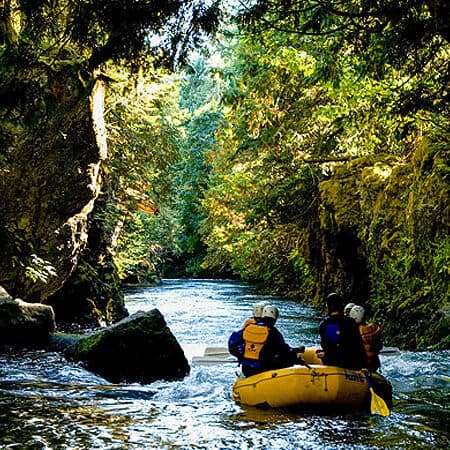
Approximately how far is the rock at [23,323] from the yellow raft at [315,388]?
5138mm

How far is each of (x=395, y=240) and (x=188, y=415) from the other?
862cm

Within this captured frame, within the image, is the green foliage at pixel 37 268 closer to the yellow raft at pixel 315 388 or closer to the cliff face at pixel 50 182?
the cliff face at pixel 50 182

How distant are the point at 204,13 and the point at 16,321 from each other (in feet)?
23.5

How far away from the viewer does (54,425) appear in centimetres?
591

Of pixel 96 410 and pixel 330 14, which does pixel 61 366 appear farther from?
pixel 330 14

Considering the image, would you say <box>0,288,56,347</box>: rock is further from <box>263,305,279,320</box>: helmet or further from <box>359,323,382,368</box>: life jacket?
<box>359,323,382,368</box>: life jacket

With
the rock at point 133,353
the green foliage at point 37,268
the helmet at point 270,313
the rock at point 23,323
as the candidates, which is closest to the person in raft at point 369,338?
the helmet at point 270,313

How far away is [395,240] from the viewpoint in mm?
14102

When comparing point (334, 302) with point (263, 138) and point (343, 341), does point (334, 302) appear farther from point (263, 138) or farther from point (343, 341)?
point (263, 138)

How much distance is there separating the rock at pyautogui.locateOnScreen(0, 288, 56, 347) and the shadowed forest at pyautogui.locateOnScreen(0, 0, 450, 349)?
65 cm

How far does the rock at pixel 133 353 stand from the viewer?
9664 mm

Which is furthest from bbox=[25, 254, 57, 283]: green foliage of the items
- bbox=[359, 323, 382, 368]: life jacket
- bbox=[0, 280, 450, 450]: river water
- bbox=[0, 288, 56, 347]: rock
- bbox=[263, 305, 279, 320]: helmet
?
bbox=[359, 323, 382, 368]: life jacket

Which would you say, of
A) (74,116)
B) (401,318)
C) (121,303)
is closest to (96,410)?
(74,116)

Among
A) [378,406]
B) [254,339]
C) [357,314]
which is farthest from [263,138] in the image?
[378,406]
